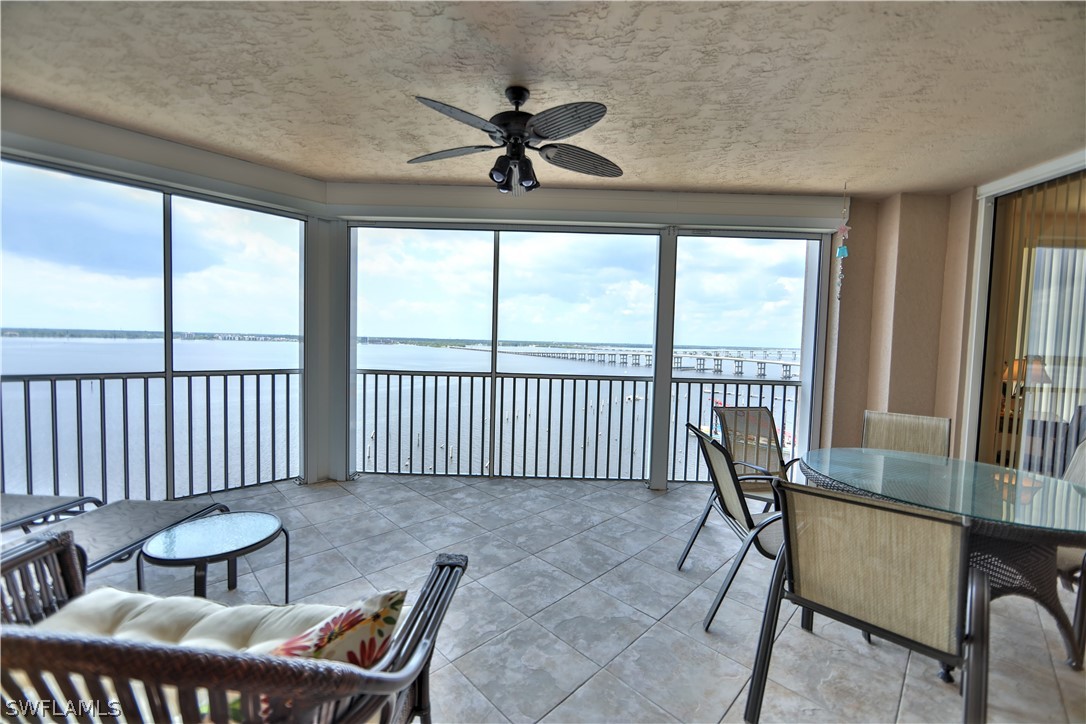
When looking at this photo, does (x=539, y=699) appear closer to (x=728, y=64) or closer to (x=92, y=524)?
(x=92, y=524)

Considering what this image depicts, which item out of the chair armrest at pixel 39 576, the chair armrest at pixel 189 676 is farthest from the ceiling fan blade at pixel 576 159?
the chair armrest at pixel 39 576

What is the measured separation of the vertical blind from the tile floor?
1.23 m

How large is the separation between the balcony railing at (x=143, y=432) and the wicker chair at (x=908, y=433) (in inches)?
175

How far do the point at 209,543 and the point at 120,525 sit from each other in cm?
57

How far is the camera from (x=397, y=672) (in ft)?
2.72

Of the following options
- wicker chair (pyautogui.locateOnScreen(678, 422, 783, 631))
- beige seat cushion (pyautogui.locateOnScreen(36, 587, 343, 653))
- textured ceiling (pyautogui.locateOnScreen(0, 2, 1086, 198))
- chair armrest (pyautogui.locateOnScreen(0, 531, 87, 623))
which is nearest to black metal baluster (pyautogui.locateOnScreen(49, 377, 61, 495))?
textured ceiling (pyautogui.locateOnScreen(0, 2, 1086, 198))

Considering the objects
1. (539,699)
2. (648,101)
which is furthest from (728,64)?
(539,699)

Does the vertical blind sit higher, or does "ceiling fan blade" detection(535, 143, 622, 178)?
"ceiling fan blade" detection(535, 143, 622, 178)

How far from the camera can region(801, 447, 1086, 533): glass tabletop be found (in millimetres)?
1489

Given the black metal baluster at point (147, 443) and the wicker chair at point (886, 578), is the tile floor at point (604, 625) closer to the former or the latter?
the wicker chair at point (886, 578)

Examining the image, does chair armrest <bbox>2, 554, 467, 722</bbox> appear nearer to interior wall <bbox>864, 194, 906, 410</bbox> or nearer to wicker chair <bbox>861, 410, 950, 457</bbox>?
wicker chair <bbox>861, 410, 950, 457</bbox>

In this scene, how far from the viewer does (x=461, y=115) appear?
1669mm

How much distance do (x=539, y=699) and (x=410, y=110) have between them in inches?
108

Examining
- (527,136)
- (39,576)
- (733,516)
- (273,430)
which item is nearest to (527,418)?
(273,430)
